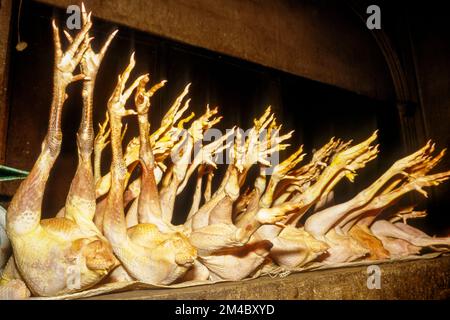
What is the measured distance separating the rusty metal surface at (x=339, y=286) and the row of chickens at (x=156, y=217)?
19cm

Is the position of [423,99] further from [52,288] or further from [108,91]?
[52,288]

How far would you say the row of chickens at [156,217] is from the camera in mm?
1726

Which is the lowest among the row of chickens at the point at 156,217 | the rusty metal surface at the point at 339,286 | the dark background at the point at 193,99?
the rusty metal surface at the point at 339,286

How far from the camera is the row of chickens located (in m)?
1.73

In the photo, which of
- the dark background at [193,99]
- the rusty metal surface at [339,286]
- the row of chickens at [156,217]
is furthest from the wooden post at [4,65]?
the rusty metal surface at [339,286]

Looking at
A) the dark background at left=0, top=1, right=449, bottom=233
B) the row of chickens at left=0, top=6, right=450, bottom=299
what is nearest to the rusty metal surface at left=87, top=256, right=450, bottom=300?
the row of chickens at left=0, top=6, right=450, bottom=299

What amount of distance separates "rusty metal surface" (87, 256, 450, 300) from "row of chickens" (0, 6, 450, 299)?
0.62ft

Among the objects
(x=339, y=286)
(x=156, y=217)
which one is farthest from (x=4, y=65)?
(x=339, y=286)

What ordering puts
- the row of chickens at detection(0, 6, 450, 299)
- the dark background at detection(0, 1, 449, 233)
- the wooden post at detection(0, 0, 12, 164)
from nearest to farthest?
the row of chickens at detection(0, 6, 450, 299), the wooden post at detection(0, 0, 12, 164), the dark background at detection(0, 1, 449, 233)

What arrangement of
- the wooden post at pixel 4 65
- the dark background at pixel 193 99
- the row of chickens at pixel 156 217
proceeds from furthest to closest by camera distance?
1. the dark background at pixel 193 99
2. the wooden post at pixel 4 65
3. the row of chickens at pixel 156 217

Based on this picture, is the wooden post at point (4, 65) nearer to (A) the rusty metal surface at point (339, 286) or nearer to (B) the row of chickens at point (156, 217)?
(B) the row of chickens at point (156, 217)

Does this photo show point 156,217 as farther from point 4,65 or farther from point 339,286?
point 4,65

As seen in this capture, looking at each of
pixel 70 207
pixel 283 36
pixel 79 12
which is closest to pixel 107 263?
pixel 70 207

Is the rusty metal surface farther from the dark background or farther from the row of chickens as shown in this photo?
the dark background
